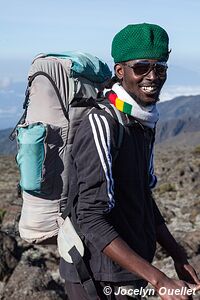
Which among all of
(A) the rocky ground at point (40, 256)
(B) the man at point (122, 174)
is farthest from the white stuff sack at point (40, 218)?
(A) the rocky ground at point (40, 256)

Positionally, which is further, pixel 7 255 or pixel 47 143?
pixel 7 255

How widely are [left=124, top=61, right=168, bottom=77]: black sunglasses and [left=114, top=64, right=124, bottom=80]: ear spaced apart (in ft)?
0.27

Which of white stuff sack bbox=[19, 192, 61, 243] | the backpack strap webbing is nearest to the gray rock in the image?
white stuff sack bbox=[19, 192, 61, 243]

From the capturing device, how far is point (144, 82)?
3.44 m

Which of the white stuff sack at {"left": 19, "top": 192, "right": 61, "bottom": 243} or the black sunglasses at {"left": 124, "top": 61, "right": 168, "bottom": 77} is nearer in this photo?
the black sunglasses at {"left": 124, "top": 61, "right": 168, "bottom": 77}

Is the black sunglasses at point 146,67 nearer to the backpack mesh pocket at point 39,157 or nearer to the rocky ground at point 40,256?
the backpack mesh pocket at point 39,157

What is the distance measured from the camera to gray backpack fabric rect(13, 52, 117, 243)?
12.3 feet

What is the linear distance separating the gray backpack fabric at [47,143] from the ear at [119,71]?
1.04 ft

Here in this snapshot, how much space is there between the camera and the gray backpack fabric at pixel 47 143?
3.75 m

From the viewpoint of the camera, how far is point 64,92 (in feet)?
12.5

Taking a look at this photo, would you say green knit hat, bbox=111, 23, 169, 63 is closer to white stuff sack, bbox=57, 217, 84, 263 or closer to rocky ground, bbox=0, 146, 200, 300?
white stuff sack, bbox=57, 217, 84, 263

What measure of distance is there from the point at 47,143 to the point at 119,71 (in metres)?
0.68

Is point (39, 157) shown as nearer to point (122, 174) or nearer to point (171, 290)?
point (122, 174)

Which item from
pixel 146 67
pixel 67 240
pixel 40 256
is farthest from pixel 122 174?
pixel 40 256
